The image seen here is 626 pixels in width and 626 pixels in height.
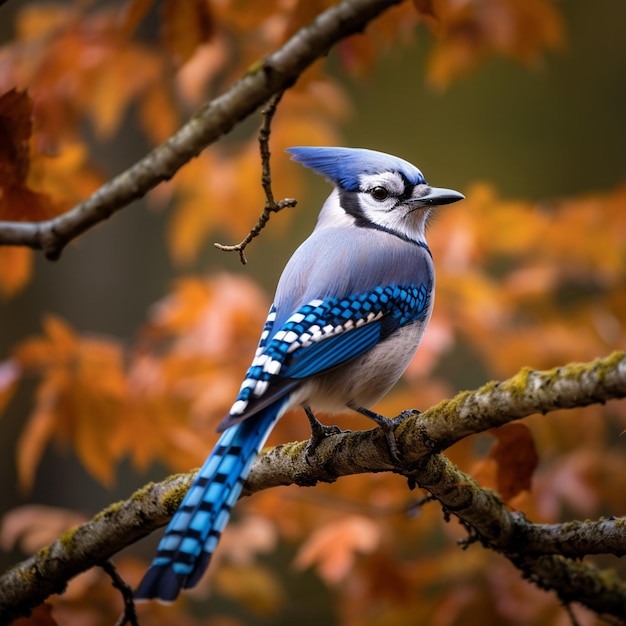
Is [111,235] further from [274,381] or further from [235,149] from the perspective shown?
[274,381]

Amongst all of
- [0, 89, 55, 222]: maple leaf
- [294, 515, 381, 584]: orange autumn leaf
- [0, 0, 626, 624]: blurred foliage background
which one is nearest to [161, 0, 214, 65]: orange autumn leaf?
[0, 0, 626, 624]: blurred foliage background

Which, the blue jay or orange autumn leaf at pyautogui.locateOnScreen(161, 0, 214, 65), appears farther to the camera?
orange autumn leaf at pyautogui.locateOnScreen(161, 0, 214, 65)

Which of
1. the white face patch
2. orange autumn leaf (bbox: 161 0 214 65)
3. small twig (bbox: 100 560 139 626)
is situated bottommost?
small twig (bbox: 100 560 139 626)

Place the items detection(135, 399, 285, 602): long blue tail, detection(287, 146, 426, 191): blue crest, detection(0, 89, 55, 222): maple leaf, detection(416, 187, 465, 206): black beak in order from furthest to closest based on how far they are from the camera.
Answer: detection(416, 187, 465, 206): black beak, detection(287, 146, 426, 191): blue crest, detection(0, 89, 55, 222): maple leaf, detection(135, 399, 285, 602): long blue tail

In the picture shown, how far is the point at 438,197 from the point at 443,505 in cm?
74

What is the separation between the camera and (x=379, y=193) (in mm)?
1991

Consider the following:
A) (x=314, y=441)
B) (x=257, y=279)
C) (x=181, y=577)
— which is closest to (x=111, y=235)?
(x=257, y=279)

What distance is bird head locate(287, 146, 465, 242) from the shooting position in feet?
6.07

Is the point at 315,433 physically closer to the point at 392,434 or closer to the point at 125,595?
the point at 392,434

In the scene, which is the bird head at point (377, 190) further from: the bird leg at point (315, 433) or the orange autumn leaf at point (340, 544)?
the orange autumn leaf at point (340, 544)

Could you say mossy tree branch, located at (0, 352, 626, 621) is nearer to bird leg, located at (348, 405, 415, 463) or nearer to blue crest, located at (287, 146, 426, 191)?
bird leg, located at (348, 405, 415, 463)

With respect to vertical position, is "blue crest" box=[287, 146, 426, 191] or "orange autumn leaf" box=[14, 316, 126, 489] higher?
"blue crest" box=[287, 146, 426, 191]

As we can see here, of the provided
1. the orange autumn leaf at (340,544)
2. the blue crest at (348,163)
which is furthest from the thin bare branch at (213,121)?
the orange autumn leaf at (340,544)

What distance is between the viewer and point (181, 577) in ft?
4.18
